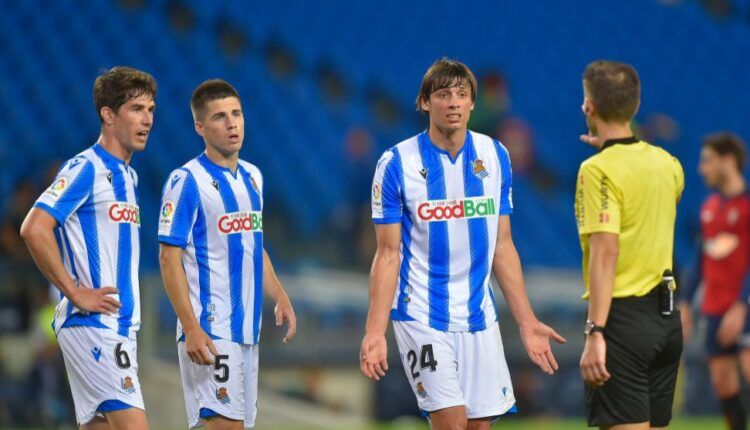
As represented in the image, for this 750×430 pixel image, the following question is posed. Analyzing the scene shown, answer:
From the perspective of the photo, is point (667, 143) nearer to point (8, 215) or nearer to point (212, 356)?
point (8, 215)

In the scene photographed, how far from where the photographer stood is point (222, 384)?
5.96 m

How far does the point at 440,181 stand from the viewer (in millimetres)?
5719

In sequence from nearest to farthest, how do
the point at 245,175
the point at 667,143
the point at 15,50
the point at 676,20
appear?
the point at 245,175 → the point at 15,50 → the point at 667,143 → the point at 676,20

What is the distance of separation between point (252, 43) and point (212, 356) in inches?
436

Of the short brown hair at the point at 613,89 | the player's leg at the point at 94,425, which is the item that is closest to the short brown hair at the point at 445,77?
→ the short brown hair at the point at 613,89

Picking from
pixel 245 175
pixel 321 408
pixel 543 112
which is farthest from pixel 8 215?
pixel 543 112

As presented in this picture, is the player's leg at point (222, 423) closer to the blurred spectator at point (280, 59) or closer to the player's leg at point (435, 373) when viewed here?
the player's leg at point (435, 373)

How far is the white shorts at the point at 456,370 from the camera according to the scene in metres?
5.57

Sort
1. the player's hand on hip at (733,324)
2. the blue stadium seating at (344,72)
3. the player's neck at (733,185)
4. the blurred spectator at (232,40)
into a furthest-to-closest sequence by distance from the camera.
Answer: the blurred spectator at (232,40) → the blue stadium seating at (344,72) → the player's neck at (733,185) → the player's hand on hip at (733,324)

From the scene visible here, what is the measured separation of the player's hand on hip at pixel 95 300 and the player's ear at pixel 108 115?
0.86 m

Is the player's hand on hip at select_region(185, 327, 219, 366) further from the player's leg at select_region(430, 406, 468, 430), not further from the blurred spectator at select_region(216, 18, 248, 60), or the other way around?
the blurred spectator at select_region(216, 18, 248, 60)

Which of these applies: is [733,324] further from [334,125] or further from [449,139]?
[334,125]

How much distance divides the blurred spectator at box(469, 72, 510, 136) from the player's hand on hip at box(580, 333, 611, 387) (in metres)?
7.73

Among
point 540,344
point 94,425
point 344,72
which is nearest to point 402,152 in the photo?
point 540,344
